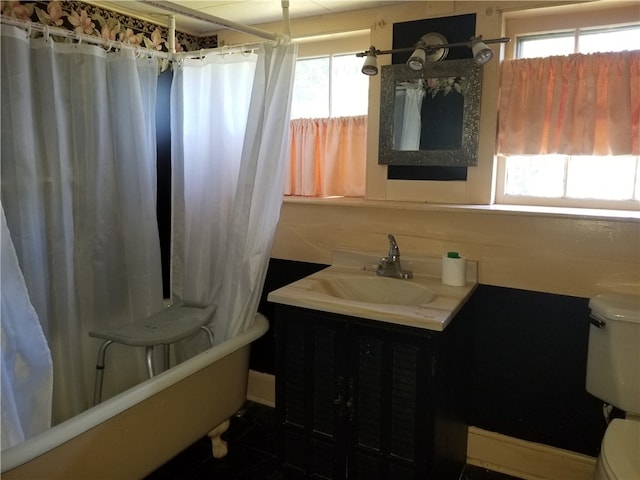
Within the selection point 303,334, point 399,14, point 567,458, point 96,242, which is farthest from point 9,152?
point 567,458

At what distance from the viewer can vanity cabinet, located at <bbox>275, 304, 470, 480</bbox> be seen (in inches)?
61.7

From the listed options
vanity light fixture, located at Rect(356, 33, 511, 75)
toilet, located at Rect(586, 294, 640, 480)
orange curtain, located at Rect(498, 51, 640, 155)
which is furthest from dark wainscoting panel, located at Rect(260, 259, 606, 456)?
vanity light fixture, located at Rect(356, 33, 511, 75)

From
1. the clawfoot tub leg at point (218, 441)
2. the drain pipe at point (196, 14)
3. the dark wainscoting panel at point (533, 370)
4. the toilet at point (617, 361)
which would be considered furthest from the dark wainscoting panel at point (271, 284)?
the toilet at point (617, 361)

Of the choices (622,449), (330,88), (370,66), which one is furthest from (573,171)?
(330,88)

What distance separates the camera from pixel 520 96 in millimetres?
1923

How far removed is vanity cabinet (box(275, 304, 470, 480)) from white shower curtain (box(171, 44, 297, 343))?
1.14 ft

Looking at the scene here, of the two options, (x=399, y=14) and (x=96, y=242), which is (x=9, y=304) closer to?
(x=96, y=242)

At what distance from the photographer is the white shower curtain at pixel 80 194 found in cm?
171

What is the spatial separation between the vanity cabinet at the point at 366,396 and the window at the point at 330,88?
112 cm

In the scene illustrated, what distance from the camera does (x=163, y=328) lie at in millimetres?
2008

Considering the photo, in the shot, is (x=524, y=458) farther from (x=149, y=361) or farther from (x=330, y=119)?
(x=330, y=119)

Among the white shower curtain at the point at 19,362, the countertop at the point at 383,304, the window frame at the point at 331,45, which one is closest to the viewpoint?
the white shower curtain at the point at 19,362

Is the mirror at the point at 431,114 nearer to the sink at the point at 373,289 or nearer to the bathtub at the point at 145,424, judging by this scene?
the sink at the point at 373,289

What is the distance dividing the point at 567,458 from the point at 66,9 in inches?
110
